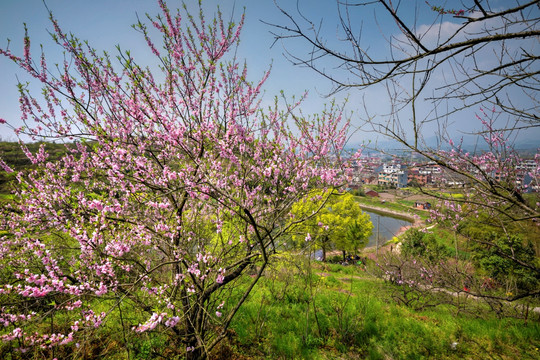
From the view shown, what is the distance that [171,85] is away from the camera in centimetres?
413

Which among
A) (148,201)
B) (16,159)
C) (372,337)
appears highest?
(16,159)

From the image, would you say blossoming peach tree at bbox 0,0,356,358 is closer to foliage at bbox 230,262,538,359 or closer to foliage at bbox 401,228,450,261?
foliage at bbox 230,262,538,359

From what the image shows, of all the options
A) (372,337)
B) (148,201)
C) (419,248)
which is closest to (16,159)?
(148,201)

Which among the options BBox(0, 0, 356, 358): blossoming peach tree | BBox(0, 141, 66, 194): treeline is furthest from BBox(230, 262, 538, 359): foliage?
BBox(0, 141, 66, 194): treeline

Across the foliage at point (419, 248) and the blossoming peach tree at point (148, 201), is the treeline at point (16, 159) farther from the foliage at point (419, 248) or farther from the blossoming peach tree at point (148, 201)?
A: the foliage at point (419, 248)

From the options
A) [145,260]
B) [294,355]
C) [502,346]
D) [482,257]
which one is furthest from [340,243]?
[145,260]

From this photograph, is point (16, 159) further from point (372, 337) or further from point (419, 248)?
point (419, 248)

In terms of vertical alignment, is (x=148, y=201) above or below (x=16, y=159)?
below

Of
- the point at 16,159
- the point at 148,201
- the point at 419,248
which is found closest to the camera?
the point at 148,201

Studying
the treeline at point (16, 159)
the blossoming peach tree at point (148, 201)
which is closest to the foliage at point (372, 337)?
the blossoming peach tree at point (148, 201)

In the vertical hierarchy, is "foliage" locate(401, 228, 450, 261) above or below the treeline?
below

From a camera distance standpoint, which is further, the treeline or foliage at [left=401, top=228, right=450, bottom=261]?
foliage at [left=401, top=228, right=450, bottom=261]

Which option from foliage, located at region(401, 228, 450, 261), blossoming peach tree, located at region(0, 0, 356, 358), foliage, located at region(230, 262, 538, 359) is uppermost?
blossoming peach tree, located at region(0, 0, 356, 358)

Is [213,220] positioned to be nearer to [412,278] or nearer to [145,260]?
[145,260]
